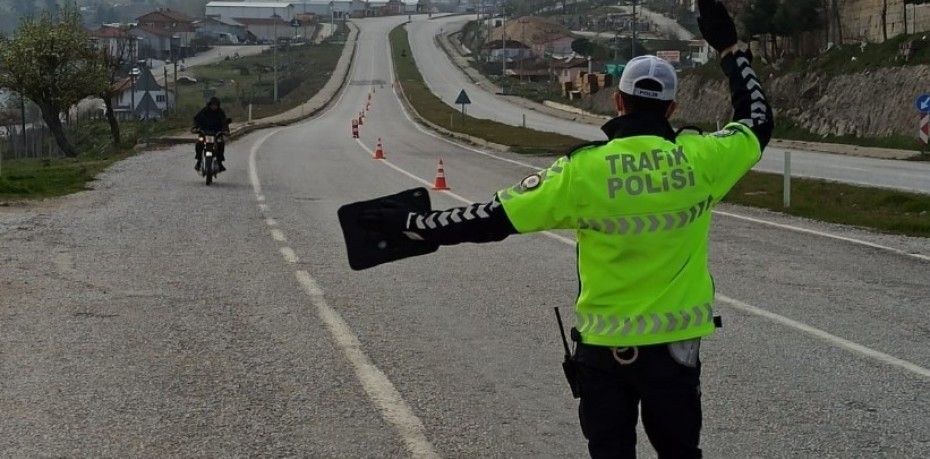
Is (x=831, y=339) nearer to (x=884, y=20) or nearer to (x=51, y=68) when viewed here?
(x=884, y=20)

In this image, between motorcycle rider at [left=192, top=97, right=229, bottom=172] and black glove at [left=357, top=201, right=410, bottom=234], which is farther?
motorcycle rider at [left=192, top=97, right=229, bottom=172]

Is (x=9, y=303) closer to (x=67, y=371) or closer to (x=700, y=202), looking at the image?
(x=67, y=371)

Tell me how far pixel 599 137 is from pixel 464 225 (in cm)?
5020

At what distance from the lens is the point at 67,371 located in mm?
7754

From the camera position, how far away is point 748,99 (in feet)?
14.8

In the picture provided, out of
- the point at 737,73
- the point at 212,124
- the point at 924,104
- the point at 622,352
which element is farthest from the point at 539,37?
the point at 622,352

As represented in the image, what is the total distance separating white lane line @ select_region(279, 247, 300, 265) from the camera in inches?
513

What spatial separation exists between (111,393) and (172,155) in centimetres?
2868

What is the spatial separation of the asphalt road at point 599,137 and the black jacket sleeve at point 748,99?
21619 mm

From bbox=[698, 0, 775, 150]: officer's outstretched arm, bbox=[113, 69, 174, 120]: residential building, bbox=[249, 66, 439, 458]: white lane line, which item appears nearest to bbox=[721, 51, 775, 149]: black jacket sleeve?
bbox=[698, 0, 775, 150]: officer's outstretched arm

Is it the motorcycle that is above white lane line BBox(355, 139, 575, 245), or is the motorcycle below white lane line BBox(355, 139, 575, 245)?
above

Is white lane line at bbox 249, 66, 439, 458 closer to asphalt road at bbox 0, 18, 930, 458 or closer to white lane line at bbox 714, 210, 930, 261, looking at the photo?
asphalt road at bbox 0, 18, 930, 458

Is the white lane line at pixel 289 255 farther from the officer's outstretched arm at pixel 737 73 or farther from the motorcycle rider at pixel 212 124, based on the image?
the motorcycle rider at pixel 212 124

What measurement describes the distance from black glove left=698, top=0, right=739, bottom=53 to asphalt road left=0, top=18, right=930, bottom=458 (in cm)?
221
